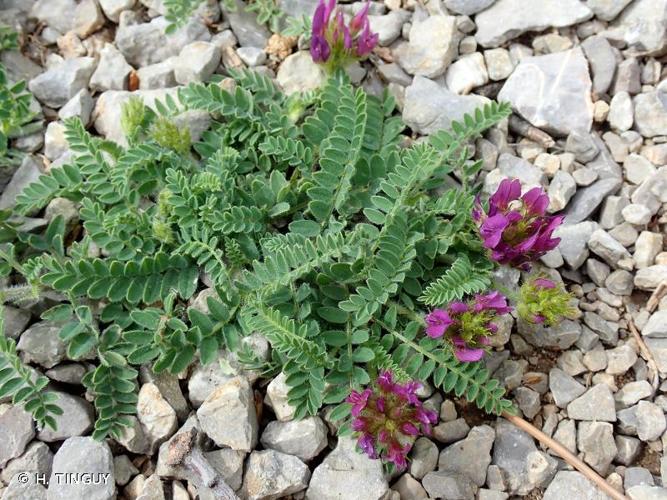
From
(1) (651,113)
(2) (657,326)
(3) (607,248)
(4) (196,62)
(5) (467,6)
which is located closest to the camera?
(2) (657,326)

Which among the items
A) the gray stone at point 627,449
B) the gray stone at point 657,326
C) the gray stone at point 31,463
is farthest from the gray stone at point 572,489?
the gray stone at point 31,463

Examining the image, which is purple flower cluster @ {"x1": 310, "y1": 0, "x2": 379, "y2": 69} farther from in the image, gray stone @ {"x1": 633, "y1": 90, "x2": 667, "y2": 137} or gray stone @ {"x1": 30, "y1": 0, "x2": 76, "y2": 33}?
gray stone @ {"x1": 30, "y1": 0, "x2": 76, "y2": 33}

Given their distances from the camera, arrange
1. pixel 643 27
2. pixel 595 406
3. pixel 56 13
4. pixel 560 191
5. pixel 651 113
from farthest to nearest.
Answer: pixel 56 13 → pixel 643 27 → pixel 651 113 → pixel 560 191 → pixel 595 406

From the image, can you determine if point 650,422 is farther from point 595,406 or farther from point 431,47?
point 431,47

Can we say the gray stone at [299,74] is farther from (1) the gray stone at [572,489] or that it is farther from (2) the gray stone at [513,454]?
(1) the gray stone at [572,489]

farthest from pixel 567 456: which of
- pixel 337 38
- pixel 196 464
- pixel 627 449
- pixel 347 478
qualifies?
pixel 337 38
